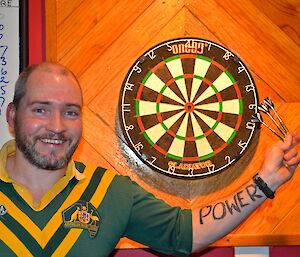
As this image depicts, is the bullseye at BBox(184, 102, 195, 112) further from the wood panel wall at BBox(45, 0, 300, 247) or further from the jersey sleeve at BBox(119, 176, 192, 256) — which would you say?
the jersey sleeve at BBox(119, 176, 192, 256)

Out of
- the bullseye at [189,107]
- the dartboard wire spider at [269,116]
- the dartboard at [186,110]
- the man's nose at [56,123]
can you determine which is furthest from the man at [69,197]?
the bullseye at [189,107]

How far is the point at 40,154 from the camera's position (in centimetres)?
176

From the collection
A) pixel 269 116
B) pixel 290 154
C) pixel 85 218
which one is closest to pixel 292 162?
pixel 290 154

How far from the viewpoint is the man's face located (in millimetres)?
1744

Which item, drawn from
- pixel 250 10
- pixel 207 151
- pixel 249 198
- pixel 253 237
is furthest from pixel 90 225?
pixel 250 10

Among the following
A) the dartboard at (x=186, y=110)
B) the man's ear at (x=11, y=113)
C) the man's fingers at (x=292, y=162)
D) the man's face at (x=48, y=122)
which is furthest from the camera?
the dartboard at (x=186, y=110)

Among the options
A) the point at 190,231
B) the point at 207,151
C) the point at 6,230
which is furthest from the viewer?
the point at 207,151

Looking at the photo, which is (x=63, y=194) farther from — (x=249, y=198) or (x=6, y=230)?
(x=249, y=198)

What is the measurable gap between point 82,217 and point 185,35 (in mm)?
1050

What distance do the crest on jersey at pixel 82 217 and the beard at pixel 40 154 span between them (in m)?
0.15

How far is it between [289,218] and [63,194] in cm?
111

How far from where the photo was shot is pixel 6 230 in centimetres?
168

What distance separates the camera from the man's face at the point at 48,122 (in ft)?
5.72

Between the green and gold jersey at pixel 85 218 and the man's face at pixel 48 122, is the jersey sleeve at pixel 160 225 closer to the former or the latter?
the green and gold jersey at pixel 85 218
